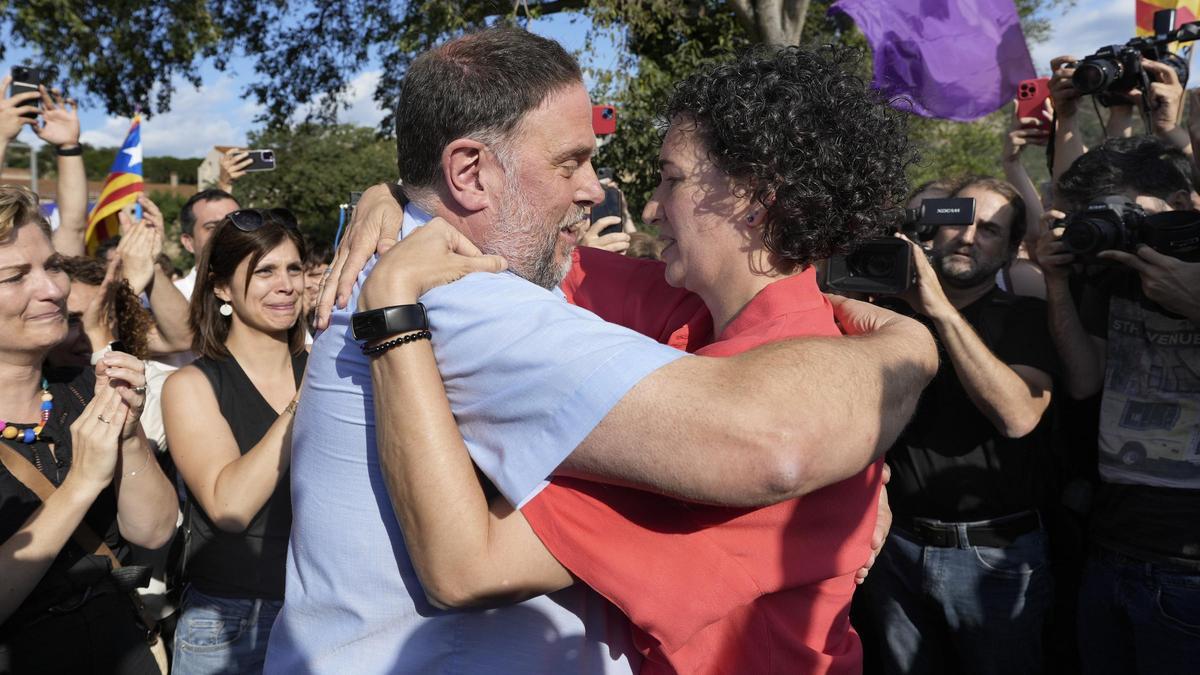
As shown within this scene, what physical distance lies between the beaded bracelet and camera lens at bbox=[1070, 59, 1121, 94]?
3750 millimetres

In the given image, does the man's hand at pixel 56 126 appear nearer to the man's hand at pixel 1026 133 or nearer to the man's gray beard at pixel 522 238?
the man's gray beard at pixel 522 238

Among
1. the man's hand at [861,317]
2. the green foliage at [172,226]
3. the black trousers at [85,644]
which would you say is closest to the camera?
the man's hand at [861,317]

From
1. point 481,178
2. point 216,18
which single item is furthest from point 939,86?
point 216,18

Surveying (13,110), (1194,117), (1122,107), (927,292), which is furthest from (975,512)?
(13,110)

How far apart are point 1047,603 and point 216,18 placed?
13.0m

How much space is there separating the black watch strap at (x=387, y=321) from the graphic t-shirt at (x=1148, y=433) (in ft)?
9.31

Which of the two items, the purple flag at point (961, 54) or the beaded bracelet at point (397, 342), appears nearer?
the beaded bracelet at point (397, 342)

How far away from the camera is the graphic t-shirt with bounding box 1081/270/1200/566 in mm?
3127

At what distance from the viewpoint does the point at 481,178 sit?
1744 millimetres

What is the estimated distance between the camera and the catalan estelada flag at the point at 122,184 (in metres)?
5.88

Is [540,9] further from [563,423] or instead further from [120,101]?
[563,423]

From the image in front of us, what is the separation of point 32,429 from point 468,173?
1954mm

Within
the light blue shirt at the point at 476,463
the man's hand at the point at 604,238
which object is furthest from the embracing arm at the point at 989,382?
the light blue shirt at the point at 476,463

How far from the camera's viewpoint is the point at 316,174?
22047 mm
